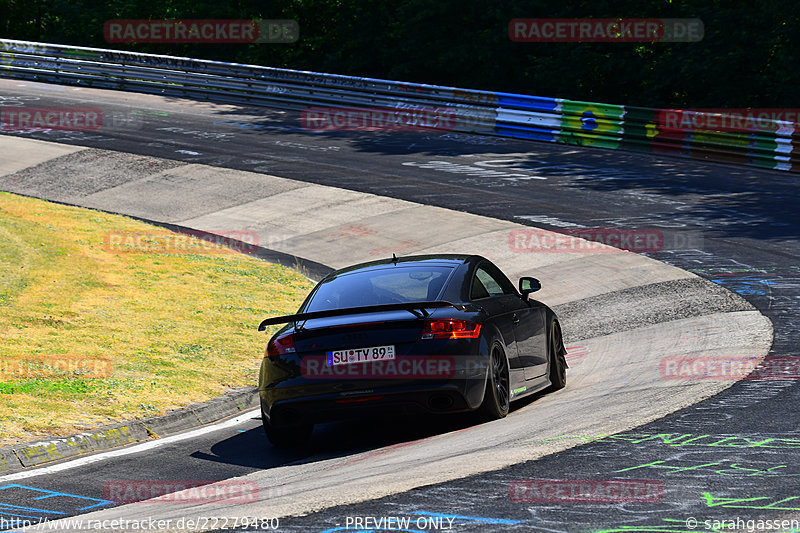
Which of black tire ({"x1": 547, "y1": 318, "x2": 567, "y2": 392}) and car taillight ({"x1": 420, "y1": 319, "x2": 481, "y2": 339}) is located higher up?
car taillight ({"x1": 420, "y1": 319, "x2": 481, "y2": 339})

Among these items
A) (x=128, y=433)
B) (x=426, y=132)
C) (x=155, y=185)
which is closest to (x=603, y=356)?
(x=128, y=433)

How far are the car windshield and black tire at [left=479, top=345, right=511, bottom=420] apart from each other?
698 millimetres

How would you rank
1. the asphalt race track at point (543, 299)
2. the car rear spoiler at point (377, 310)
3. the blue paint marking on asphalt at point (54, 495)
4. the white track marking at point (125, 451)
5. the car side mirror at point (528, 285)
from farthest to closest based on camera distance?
1. the car side mirror at point (528, 285)
2. the car rear spoiler at point (377, 310)
3. the white track marking at point (125, 451)
4. the blue paint marking on asphalt at point (54, 495)
5. the asphalt race track at point (543, 299)

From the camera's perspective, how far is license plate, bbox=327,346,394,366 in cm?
813

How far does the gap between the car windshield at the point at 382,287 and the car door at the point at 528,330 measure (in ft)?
2.61

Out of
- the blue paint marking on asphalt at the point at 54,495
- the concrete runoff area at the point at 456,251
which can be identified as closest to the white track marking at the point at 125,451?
the blue paint marking on asphalt at the point at 54,495

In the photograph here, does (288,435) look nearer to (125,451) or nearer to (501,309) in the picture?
(125,451)

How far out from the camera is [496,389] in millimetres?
8648

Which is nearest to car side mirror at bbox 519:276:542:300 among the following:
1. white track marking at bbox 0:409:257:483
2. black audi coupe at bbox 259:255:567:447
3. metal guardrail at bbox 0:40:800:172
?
black audi coupe at bbox 259:255:567:447

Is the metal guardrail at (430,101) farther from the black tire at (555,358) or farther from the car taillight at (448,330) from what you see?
the car taillight at (448,330)

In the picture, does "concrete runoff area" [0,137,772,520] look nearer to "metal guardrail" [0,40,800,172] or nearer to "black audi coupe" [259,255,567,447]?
"black audi coupe" [259,255,567,447]

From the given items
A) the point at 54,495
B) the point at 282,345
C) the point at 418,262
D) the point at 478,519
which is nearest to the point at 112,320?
the point at 418,262

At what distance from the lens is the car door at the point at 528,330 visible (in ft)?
31.0

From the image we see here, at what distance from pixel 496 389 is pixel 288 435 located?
170cm
